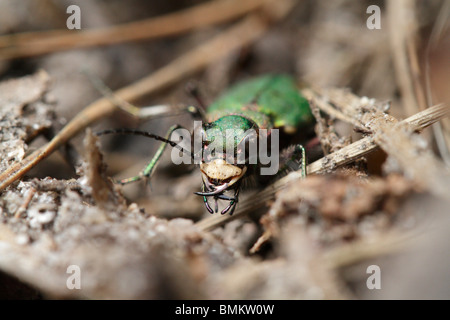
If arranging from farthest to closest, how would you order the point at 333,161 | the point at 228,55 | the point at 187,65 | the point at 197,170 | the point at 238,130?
the point at 228,55
the point at 187,65
the point at 197,170
the point at 238,130
the point at 333,161

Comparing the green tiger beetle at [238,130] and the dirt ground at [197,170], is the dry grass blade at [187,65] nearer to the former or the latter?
the dirt ground at [197,170]

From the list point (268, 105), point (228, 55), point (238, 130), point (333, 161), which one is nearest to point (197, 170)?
point (238, 130)

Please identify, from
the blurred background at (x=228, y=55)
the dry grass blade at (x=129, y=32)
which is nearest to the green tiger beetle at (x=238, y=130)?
the blurred background at (x=228, y=55)

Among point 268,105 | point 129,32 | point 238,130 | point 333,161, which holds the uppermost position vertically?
point 129,32

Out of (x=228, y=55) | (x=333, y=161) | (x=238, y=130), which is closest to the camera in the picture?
(x=333, y=161)

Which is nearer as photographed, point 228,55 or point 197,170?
point 197,170

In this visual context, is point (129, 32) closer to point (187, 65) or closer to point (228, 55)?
point (187, 65)

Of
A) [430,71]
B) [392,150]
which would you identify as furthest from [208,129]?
[430,71]

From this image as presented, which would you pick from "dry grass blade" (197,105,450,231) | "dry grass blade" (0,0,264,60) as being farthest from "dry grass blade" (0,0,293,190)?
"dry grass blade" (197,105,450,231)
